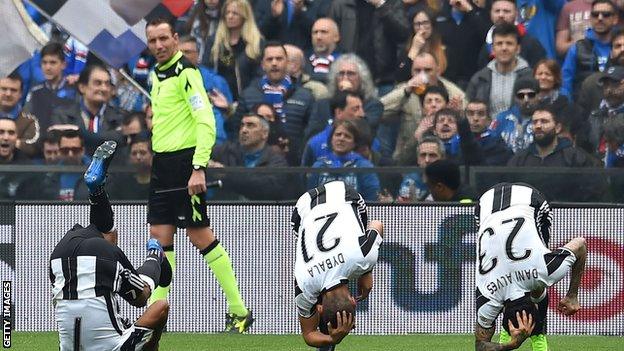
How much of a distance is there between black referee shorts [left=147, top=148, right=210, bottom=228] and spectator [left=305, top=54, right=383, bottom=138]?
3.06m

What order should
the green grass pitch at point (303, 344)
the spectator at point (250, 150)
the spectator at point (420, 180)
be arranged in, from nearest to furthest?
1. the green grass pitch at point (303, 344)
2. the spectator at point (420, 180)
3. the spectator at point (250, 150)

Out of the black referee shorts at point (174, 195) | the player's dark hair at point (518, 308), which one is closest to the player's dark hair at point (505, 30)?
the black referee shorts at point (174, 195)

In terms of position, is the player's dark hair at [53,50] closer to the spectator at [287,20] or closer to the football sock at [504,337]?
the spectator at [287,20]

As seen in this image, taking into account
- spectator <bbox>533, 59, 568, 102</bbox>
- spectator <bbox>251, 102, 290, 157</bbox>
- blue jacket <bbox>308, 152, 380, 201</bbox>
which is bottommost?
blue jacket <bbox>308, 152, 380, 201</bbox>

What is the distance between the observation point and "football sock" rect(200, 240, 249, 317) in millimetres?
11836

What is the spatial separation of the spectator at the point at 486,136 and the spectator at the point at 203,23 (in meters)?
2.93

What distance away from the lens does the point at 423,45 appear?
15.2 meters

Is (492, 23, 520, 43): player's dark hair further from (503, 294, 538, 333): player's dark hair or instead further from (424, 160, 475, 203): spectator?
(503, 294, 538, 333): player's dark hair

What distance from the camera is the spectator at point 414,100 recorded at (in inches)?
584

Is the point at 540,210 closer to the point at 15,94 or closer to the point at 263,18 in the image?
the point at 263,18

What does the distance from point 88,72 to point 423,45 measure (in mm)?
3659

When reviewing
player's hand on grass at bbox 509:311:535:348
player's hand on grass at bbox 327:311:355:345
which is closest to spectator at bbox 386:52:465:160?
player's hand on grass at bbox 509:311:535:348

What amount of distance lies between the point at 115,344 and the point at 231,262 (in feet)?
14.3

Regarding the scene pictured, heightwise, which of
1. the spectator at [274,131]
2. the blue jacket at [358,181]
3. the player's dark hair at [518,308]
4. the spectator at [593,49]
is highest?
the spectator at [593,49]
